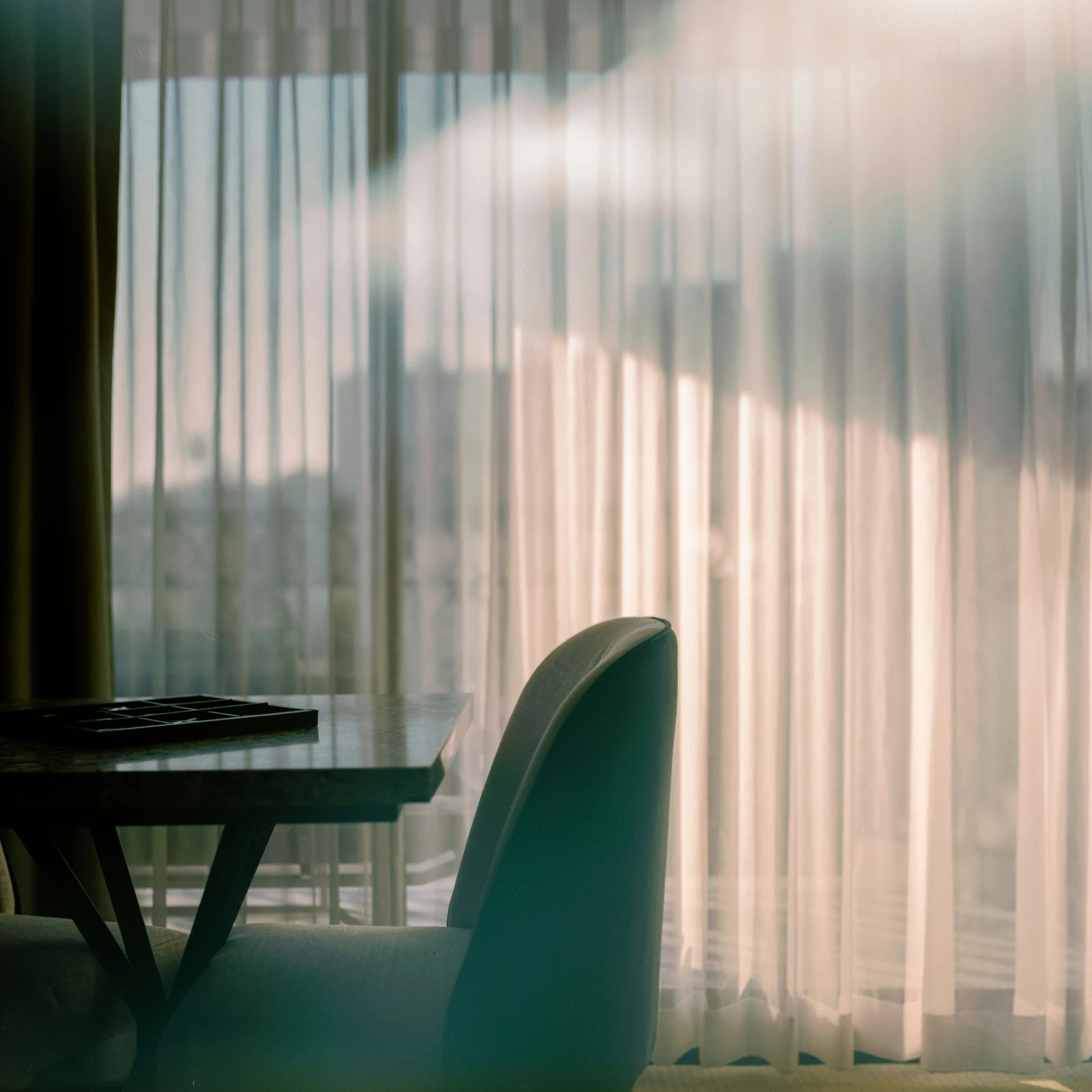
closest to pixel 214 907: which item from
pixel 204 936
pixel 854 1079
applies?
pixel 204 936

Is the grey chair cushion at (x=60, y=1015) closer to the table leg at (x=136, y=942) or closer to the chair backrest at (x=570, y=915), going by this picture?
the table leg at (x=136, y=942)

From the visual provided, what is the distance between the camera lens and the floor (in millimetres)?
1893

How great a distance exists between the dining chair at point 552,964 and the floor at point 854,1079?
1.14m

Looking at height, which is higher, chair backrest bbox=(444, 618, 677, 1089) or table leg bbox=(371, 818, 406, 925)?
chair backrest bbox=(444, 618, 677, 1089)

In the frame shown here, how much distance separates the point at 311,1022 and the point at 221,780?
40cm

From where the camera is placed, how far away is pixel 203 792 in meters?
0.76

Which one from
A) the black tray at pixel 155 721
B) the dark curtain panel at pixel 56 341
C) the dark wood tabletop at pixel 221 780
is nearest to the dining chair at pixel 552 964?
the dark wood tabletop at pixel 221 780

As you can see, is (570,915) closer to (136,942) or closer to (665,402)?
(136,942)

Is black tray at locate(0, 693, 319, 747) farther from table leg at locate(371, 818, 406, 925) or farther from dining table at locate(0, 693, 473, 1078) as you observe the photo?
table leg at locate(371, 818, 406, 925)

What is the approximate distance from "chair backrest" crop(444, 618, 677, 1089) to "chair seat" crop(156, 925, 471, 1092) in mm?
104

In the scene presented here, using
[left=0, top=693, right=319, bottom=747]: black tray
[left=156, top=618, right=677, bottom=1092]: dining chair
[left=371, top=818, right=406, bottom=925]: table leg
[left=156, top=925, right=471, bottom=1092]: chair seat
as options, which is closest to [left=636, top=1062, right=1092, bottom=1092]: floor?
[left=371, top=818, right=406, bottom=925]: table leg

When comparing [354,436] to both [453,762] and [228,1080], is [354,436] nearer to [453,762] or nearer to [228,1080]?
[453,762]

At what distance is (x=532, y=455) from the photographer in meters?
2.03

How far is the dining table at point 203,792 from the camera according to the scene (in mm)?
755
